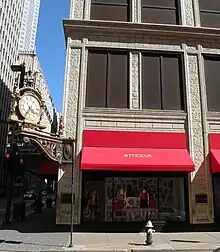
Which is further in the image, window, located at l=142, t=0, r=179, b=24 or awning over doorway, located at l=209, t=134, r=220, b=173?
window, located at l=142, t=0, r=179, b=24

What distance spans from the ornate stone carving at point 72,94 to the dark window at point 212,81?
7634 mm

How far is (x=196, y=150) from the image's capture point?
618 inches

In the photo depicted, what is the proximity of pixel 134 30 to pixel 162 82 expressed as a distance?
3438 millimetres

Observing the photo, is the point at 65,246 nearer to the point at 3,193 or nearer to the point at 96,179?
the point at 96,179

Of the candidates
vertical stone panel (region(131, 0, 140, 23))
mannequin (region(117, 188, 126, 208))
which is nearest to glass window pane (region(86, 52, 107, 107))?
vertical stone panel (region(131, 0, 140, 23))

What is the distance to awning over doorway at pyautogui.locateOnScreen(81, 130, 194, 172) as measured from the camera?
13821 millimetres

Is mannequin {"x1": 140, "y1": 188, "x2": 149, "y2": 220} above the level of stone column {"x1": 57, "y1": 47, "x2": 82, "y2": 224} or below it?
below

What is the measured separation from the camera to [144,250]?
34.0 ft

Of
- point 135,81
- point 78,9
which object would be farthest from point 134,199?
point 78,9

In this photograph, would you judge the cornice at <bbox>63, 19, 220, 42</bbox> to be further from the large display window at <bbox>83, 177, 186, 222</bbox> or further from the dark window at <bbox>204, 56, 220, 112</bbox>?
the large display window at <bbox>83, 177, 186, 222</bbox>

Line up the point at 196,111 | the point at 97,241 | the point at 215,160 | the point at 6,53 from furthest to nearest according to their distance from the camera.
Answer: the point at 6,53, the point at 196,111, the point at 215,160, the point at 97,241

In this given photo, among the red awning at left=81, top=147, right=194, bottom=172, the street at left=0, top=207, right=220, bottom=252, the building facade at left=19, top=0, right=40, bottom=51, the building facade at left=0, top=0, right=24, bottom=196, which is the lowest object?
the street at left=0, top=207, right=220, bottom=252

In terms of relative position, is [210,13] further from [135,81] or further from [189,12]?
[135,81]

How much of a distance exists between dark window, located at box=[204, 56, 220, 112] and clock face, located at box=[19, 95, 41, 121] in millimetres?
9623
